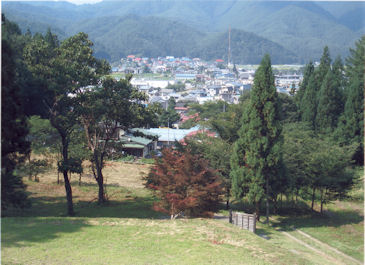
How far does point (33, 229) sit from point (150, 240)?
298 cm

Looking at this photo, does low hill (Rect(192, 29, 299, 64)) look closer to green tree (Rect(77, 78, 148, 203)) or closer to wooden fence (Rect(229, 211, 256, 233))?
green tree (Rect(77, 78, 148, 203))

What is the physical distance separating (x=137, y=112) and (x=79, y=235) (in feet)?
19.4

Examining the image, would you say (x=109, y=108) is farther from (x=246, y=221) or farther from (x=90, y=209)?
(x=246, y=221)

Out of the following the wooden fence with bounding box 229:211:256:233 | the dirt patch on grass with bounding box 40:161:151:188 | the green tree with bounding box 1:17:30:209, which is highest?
the green tree with bounding box 1:17:30:209

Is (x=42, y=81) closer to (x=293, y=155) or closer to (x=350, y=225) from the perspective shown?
(x=293, y=155)

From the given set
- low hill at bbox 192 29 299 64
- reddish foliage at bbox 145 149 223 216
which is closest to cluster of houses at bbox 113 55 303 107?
low hill at bbox 192 29 299 64

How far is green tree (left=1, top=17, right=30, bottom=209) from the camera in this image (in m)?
7.30

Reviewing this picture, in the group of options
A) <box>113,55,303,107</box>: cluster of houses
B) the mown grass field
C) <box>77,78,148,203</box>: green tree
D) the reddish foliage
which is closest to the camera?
the mown grass field

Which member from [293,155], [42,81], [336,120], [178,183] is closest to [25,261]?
[178,183]

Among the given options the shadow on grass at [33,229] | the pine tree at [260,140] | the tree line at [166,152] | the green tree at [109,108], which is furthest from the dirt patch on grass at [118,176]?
the shadow on grass at [33,229]

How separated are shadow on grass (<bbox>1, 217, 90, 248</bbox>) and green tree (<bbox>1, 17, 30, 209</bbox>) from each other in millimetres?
1059

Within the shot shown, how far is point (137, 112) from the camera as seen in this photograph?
1423 cm

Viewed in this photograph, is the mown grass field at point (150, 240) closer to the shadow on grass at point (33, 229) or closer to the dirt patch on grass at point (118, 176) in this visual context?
the shadow on grass at point (33, 229)

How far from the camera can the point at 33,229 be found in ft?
31.3
